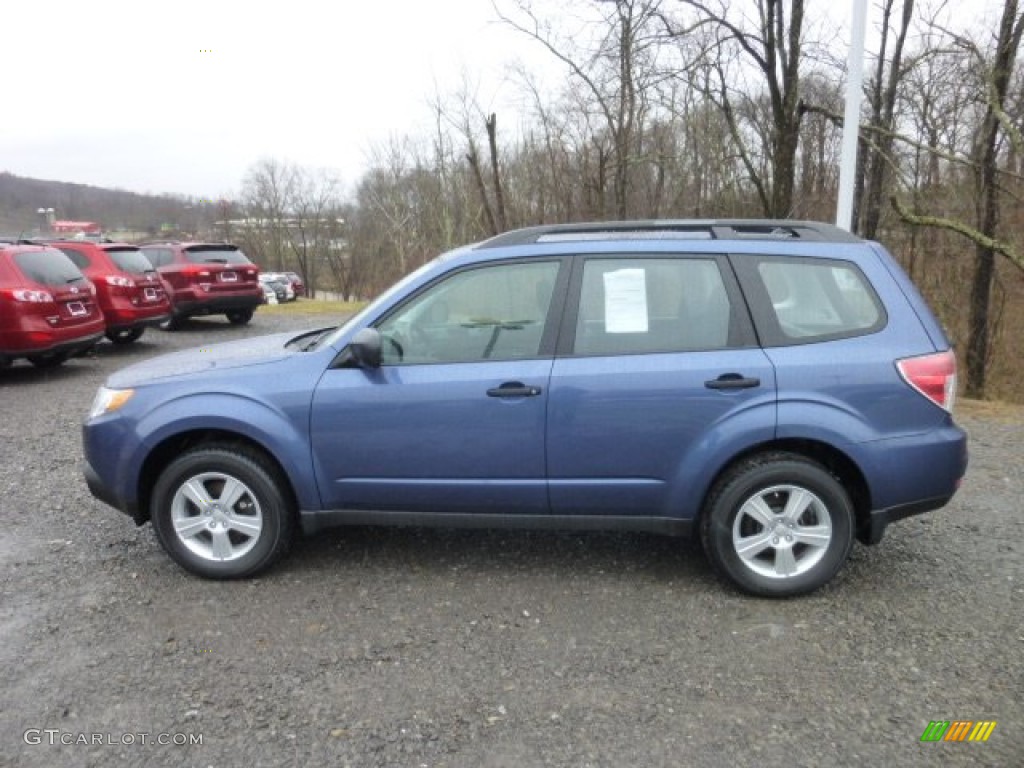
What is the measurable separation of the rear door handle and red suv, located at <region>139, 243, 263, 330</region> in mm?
11987

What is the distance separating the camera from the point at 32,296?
27.8ft

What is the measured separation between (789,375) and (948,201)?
13.4m

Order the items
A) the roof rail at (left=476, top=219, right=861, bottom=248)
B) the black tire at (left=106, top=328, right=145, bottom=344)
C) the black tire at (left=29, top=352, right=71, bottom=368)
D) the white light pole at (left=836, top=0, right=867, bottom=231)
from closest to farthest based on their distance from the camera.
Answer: the roof rail at (left=476, top=219, right=861, bottom=248), the white light pole at (left=836, top=0, right=867, bottom=231), the black tire at (left=29, top=352, right=71, bottom=368), the black tire at (left=106, top=328, right=145, bottom=344)

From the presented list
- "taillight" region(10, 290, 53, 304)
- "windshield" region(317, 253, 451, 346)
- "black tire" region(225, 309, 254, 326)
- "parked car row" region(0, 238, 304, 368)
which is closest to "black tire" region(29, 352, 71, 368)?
"parked car row" region(0, 238, 304, 368)

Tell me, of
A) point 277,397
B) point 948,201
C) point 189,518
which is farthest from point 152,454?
point 948,201

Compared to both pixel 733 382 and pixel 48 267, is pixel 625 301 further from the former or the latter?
pixel 48 267

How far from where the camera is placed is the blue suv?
3311 mm

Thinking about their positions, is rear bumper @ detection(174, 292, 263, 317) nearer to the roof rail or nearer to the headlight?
the headlight

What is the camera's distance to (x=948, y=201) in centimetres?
1410

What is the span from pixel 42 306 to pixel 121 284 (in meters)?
2.44

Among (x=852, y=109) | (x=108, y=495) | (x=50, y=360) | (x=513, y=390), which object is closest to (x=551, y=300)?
(x=513, y=390)

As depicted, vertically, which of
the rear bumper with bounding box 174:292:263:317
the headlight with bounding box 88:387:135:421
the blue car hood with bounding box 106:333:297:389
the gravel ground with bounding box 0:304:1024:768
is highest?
the blue car hood with bounding box 106:333:297:389

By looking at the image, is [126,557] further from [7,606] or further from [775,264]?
[775,264]

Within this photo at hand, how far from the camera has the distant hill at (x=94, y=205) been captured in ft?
125
